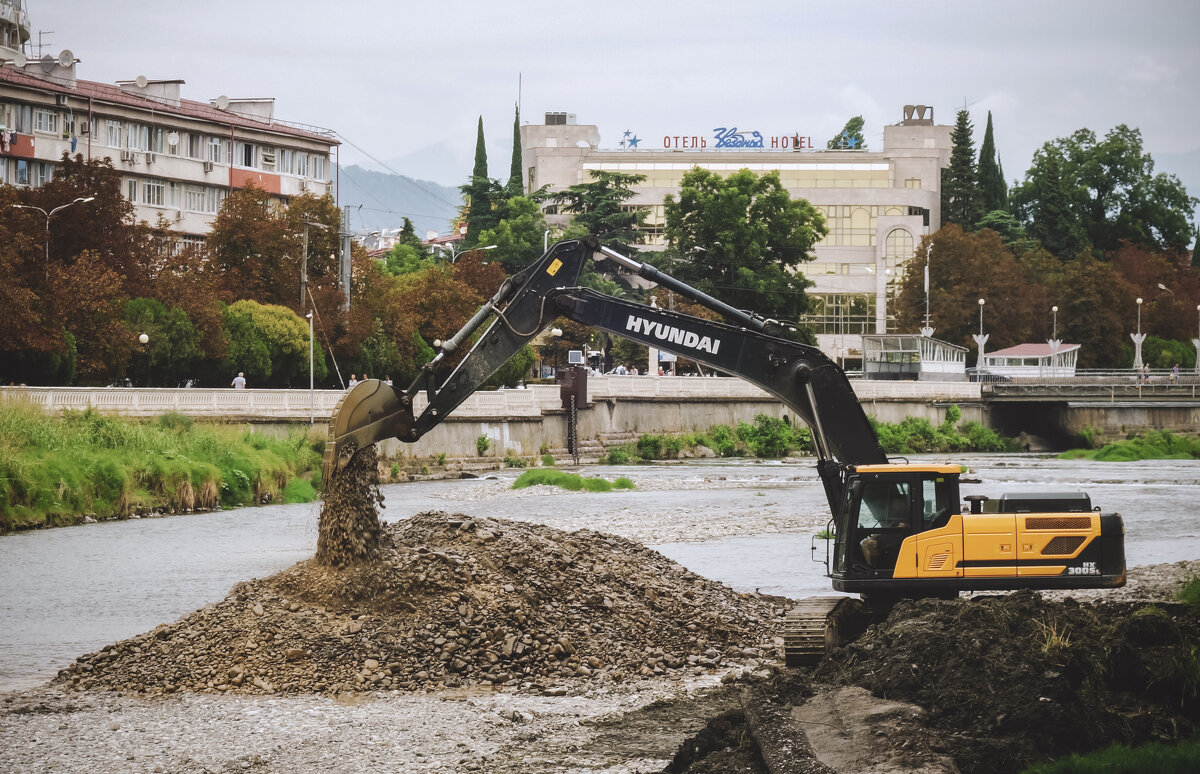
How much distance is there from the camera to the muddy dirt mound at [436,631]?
17.2m

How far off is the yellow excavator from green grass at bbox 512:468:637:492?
33.8 metres

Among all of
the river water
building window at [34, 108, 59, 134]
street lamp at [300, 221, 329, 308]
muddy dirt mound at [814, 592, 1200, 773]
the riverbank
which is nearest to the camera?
muddy dirt mound at [814, 592, 1200, 773]

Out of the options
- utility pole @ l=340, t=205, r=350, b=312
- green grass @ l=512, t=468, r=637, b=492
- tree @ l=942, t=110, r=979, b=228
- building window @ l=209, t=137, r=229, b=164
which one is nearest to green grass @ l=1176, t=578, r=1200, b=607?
green grass @ l=512, t=468, r=637, b=492

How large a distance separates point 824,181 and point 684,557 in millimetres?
103731

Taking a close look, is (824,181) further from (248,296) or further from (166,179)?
(248,296)

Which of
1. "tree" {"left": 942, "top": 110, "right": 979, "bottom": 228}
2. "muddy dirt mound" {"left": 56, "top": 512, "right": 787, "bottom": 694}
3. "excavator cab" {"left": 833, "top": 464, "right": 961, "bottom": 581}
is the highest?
"tree" {"left": 942, "top": 110, "right": 979, "bottom": 228}

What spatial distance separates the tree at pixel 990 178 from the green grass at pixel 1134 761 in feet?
450

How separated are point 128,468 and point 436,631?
26705 millimetres

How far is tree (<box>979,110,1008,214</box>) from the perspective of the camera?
5674 inches

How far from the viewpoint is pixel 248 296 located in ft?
235

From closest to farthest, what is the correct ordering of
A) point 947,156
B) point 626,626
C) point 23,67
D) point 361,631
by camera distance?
point 361,631 → point 626,626 → point 23,67 → point 947,156

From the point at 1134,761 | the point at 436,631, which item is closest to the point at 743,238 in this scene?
the point at 436,631

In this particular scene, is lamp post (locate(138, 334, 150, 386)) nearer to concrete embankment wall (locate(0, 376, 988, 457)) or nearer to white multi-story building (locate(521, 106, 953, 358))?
concrete embankment wall (locate(0, 376, 988, 457))

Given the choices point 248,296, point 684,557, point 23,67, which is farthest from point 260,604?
point 23,67
